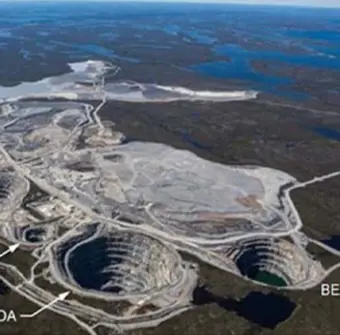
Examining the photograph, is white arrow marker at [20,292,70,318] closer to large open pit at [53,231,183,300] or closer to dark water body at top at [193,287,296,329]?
large open pit at [53,231,183,300]

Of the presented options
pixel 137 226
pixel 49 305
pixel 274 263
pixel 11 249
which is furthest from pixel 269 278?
pixel 11 249

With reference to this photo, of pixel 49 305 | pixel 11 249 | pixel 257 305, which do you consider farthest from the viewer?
pixel 11 249

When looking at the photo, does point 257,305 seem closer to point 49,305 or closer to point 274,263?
point 274,263

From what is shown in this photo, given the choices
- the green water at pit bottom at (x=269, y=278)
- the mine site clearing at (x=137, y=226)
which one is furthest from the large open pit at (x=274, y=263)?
the mine site clearing at (x=137, y=226)

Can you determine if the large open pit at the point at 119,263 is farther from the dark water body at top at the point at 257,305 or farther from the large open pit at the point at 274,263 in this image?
the large open pit at the point at 274,263

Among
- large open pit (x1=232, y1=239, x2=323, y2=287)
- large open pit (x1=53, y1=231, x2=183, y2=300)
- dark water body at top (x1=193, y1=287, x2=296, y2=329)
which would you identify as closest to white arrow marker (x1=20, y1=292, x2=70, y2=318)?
large open pit (x1=53, y1=231, x2=183, y2=300)
